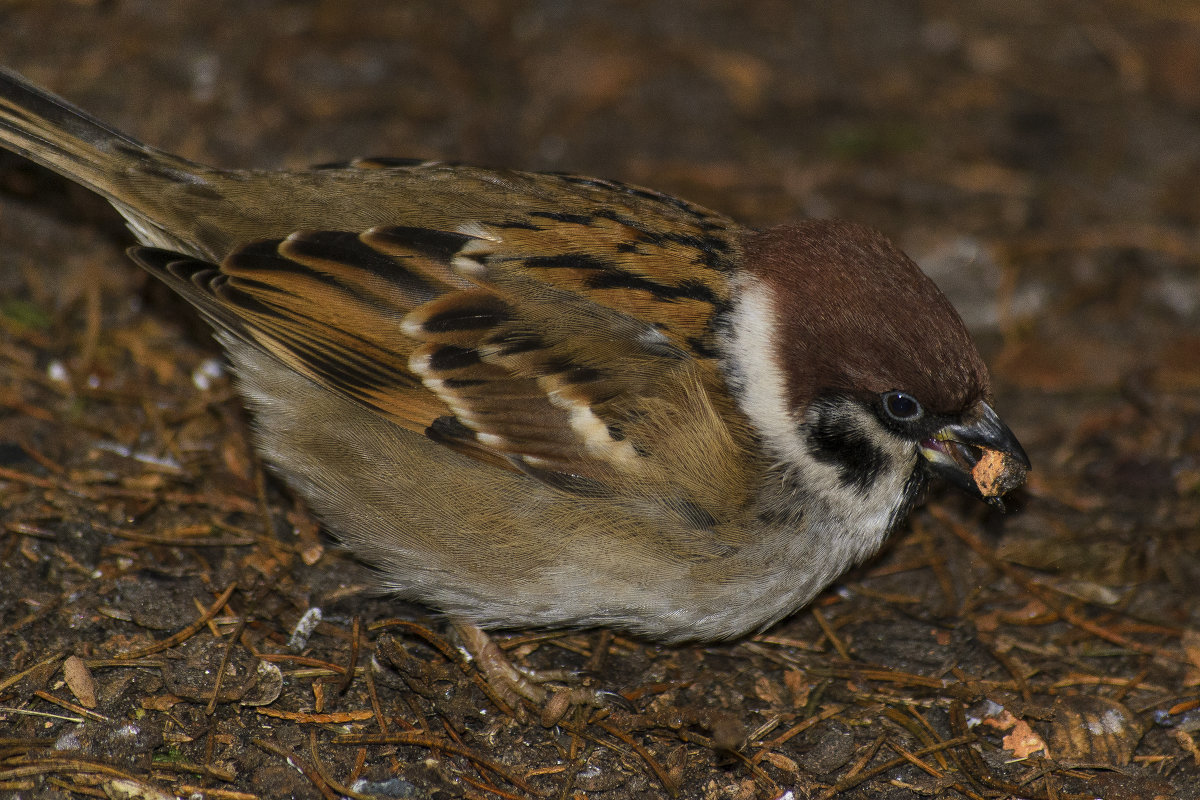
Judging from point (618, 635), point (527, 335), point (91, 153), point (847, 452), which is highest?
point (91, 153)

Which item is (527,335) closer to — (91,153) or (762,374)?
(762,374)

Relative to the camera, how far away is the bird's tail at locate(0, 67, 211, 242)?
12.3 feet

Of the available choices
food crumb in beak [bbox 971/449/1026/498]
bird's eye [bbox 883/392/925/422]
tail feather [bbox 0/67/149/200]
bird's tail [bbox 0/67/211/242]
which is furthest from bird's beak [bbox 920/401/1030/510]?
tail feather [bbox 0/67/149/200]

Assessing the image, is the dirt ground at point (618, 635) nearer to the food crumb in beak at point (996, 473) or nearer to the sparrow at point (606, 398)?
the sparrow at point (606, 398)

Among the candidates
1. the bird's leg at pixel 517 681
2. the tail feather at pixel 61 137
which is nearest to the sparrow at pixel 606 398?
the bird's leg at pixel 517 681

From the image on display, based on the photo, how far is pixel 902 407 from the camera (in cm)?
329

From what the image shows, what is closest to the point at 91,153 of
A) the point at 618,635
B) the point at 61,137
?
the point at 61,137

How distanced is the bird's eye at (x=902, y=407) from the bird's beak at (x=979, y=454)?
119 mm

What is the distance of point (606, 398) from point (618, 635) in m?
0.92

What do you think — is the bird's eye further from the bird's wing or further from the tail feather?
the tail feather

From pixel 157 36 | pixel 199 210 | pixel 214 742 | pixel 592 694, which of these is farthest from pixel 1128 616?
pixel 157 36

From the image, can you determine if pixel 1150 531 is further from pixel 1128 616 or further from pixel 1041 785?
pixel 1041 785

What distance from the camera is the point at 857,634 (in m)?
3.90

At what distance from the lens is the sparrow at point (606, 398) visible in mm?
3311
